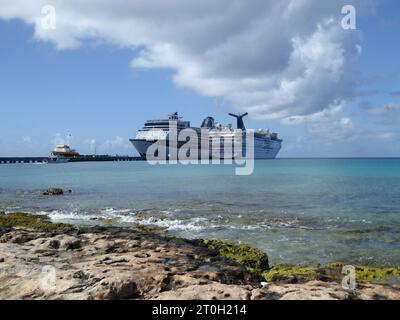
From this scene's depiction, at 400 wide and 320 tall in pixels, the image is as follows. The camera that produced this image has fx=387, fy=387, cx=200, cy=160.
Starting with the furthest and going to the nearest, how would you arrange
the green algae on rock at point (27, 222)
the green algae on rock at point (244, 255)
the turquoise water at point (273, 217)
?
1. the green algae on rock at point (27, 222)
2. the turquoise water at point (273, 217)
3. the green algae on rock at point (244, 255)

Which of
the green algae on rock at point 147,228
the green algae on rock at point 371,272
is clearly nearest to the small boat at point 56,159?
the green algae on rock at point 147,228

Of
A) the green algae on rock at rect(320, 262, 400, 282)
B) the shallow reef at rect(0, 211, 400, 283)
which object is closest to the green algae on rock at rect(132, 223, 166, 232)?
the shallow reef at rect(0, 211, 400, 283)

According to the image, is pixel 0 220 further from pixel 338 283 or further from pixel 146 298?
pixel 338 283

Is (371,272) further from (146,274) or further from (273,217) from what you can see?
(273,217)

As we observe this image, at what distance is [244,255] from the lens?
1159 cm

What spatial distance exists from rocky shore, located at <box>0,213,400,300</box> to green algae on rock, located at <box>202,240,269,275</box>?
0.13 ft

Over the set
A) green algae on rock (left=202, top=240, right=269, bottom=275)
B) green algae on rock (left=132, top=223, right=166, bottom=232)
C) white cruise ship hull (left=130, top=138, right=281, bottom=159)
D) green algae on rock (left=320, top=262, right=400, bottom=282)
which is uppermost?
white cruise ship hull (left=130, top=138, right=281, bottom=159)

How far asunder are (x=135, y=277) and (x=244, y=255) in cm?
523

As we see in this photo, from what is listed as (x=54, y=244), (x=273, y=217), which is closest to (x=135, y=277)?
(x=54, y=244)

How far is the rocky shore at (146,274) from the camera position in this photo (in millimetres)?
6578

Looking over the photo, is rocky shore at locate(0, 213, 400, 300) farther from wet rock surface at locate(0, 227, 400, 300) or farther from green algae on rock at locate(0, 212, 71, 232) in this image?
green algae on rock at locate(0, 212, 71, 232)

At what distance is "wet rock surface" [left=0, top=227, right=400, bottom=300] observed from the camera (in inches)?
257

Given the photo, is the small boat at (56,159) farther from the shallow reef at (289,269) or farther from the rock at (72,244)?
the rock at (72,244)
